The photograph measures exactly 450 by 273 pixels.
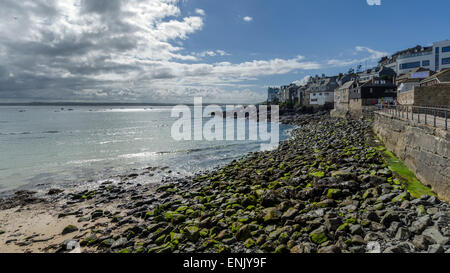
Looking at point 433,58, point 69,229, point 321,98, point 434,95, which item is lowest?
point 69,229

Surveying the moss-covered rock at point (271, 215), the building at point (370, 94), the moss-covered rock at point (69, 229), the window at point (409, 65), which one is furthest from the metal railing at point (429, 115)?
the window at point (409, 65)

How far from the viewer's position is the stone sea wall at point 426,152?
9.52 m

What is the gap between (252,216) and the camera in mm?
9164

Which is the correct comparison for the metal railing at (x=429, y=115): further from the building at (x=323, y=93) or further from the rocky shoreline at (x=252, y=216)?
the building at (x=323, y=93)

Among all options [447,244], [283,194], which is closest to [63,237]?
[283,194]

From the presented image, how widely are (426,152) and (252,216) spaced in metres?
9.04

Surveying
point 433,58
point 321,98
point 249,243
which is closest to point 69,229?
point 249,243

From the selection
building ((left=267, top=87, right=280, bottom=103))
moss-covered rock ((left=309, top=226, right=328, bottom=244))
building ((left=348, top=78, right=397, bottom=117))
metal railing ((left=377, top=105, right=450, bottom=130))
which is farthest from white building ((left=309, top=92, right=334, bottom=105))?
moss-covered rock ((left=309, top=226, right=328, bottom=244))

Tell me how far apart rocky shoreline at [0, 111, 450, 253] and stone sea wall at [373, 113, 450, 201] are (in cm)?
134

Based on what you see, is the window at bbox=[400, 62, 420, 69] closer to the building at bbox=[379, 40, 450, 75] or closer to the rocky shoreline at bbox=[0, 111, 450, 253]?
the building at bbox=[379, 40, 450, 75]

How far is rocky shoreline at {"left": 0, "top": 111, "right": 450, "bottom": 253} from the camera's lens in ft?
22.7

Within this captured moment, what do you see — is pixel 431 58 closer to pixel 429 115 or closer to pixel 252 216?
pixel 429 115
